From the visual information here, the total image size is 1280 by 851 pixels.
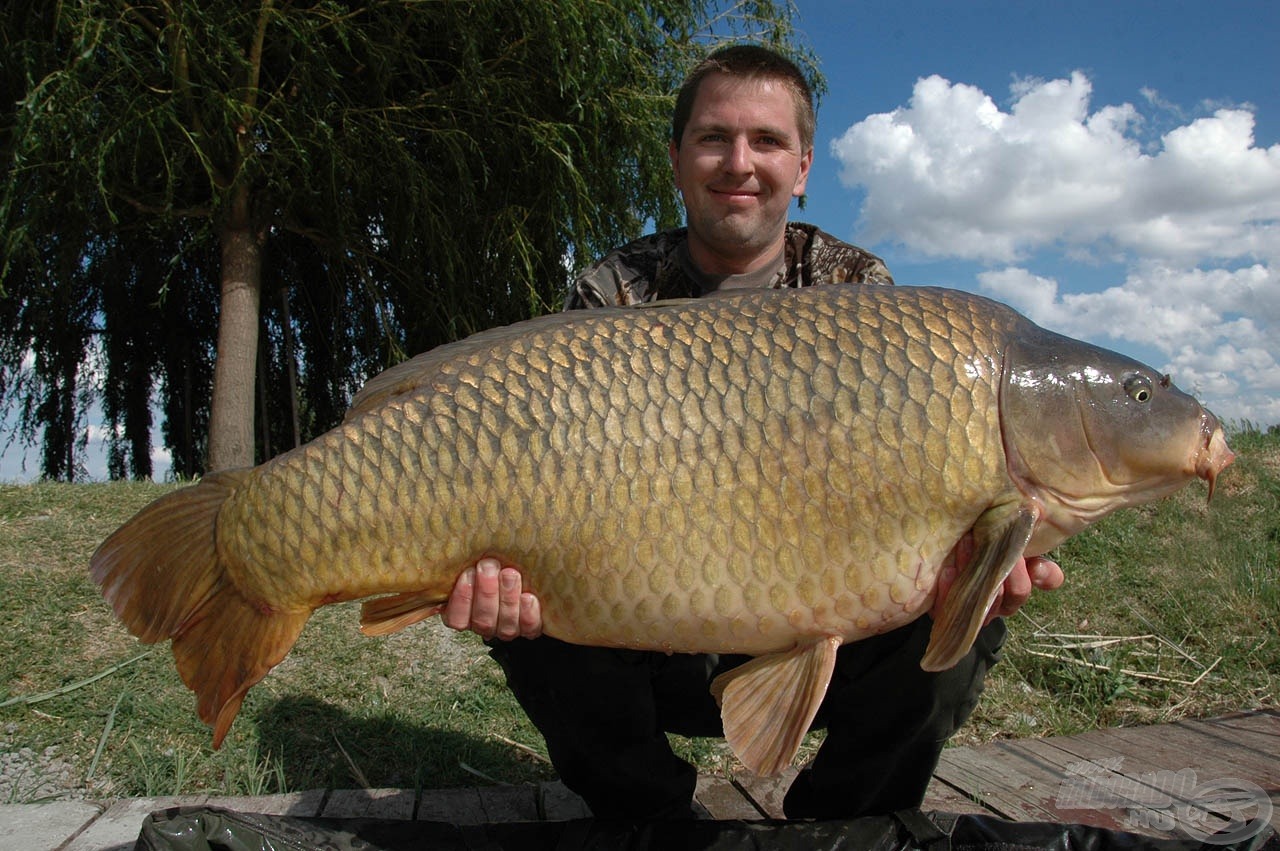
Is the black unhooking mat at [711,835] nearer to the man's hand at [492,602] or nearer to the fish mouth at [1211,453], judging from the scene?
the man's hand at [492,602]

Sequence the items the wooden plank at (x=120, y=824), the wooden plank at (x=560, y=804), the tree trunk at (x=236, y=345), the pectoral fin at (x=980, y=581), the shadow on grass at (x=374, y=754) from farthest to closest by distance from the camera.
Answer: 1. the tree trunk at (x=236, y=345)
2. the shadow on grass at (x=374, y=754)
3. the wooden plank at (x=560, y=804)
4. the wooden plank at (x=120, y=824)
5. the pectoral fin at (x=980, y=581)

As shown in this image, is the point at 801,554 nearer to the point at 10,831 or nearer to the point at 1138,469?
the point at 1138,469

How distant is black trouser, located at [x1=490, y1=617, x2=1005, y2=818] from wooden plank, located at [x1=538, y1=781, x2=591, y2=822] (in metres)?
0.09

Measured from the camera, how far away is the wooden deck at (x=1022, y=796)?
166 cm

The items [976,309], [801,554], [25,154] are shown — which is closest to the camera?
[801,554]

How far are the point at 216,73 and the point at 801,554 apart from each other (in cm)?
461

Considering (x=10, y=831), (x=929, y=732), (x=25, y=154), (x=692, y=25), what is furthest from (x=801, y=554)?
(x=692, y=25)

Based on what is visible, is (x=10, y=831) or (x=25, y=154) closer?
(x=10, y=831)

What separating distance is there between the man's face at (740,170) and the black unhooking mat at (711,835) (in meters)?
1.11

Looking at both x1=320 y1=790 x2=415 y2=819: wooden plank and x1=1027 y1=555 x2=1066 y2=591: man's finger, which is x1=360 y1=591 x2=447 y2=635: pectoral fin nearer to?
x1=320 y1=790 x2=415 y2=819: wooden plank

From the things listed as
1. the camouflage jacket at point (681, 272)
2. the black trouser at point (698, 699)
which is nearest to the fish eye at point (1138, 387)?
the black trouser at point (698, 699)

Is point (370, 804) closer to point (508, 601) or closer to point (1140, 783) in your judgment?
point (508, 601)

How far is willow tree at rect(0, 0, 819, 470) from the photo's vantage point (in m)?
4.52

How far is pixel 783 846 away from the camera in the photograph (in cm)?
146
